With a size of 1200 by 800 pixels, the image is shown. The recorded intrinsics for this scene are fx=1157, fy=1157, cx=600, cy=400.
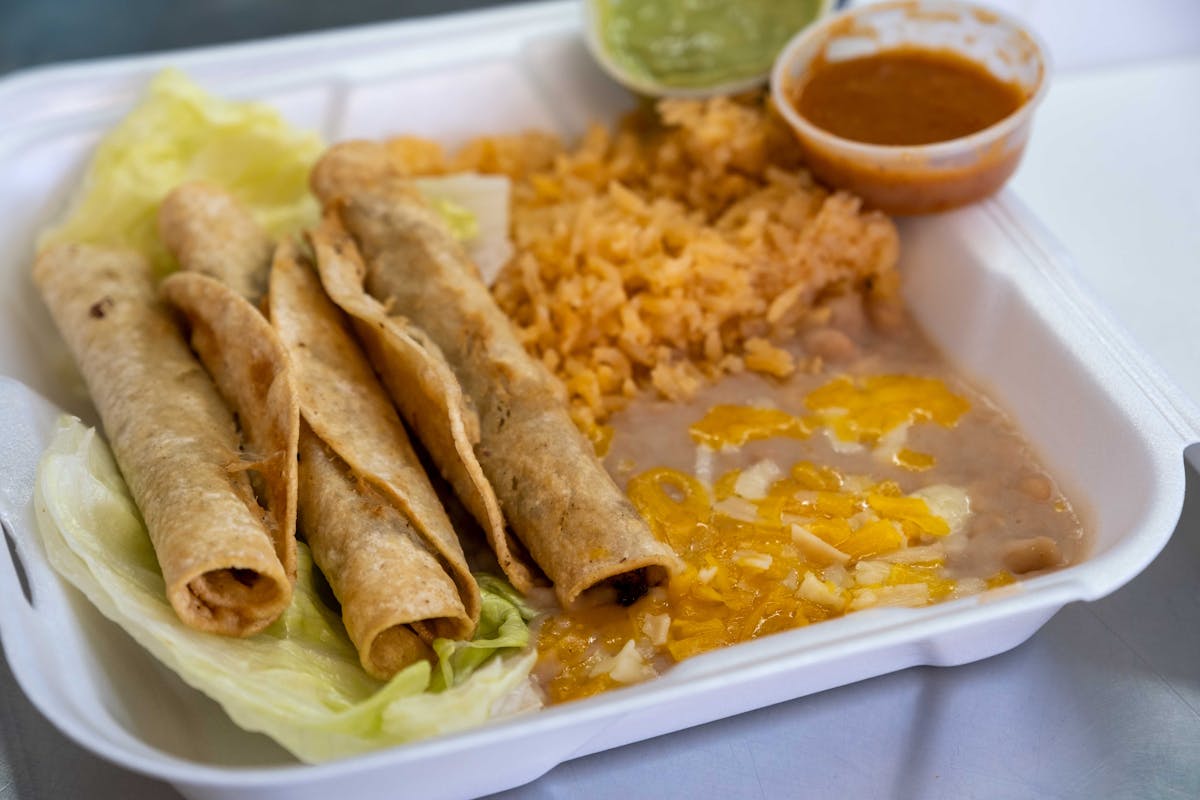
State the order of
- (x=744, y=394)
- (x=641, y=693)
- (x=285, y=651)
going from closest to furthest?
(x=641, y=693), (x=285, y=651), (x=744, y=394)

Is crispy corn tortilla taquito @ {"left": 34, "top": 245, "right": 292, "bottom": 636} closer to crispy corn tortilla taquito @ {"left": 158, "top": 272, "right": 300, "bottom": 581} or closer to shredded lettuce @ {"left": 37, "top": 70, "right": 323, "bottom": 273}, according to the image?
crispy corn tortilla taquito @ {"left": 158, "top": 272, "right": 300, "bottom": 581}

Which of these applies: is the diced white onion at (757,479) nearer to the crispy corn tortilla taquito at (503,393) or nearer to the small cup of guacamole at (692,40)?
the crispy corn tortilla taquito at (503,393)

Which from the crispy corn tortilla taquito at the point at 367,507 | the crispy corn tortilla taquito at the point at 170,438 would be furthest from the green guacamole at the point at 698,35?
the crispy corn tortilla taquito at the point at 170,438

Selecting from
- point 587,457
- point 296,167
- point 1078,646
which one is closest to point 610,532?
point 587,457

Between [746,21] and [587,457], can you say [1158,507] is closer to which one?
[587,457]

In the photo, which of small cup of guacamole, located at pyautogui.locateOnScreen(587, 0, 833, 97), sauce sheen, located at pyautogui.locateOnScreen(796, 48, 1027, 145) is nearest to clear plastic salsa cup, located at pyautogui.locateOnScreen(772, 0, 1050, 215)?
sauce sheen, located at pyautogui.locateOnScreen(796, 48, 1027, 145)

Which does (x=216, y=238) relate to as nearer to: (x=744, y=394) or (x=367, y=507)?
(x=367, y=507)

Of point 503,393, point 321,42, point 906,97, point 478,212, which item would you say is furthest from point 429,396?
point 321,42
